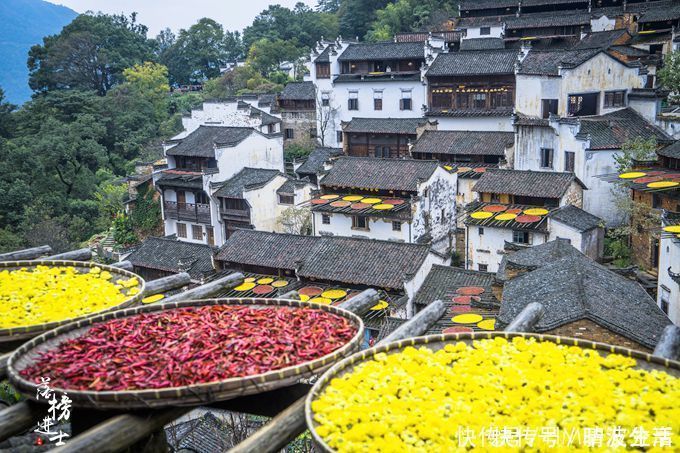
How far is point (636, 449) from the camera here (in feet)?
13.9

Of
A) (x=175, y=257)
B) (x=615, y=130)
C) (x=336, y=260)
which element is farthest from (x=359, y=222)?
(x=615, y=130)

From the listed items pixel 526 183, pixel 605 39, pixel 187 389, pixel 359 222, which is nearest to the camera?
pixel 187 389

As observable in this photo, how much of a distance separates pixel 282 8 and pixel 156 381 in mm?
70080

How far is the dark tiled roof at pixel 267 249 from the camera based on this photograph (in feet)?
90.3

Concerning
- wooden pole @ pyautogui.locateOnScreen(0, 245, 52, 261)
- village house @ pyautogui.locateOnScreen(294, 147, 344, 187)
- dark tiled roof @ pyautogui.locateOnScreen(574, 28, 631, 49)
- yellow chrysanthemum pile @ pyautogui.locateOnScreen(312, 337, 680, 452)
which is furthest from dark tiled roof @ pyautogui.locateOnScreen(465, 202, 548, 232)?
yellow chrysanthemum pile @ pyautogui.locateOnScreen(312, 337, 680, 452)

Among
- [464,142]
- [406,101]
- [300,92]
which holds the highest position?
[300,92]

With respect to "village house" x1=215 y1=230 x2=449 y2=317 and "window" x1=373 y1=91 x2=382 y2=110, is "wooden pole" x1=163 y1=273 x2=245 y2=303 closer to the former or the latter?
"village house" x1=215 y1=230 x2=449 y2=317

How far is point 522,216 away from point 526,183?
7.29 feet

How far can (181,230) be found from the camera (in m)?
38.9

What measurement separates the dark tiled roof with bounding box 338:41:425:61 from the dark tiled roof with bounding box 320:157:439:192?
11965mm

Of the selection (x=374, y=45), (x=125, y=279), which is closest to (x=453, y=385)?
(x=125, y=279)

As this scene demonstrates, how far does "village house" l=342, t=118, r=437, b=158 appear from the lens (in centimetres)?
3931

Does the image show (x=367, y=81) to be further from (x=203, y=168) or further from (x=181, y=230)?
(x=181, y=230)

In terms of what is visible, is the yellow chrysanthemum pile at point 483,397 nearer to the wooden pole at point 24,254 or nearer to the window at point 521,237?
the wooden pole at point 24,254
